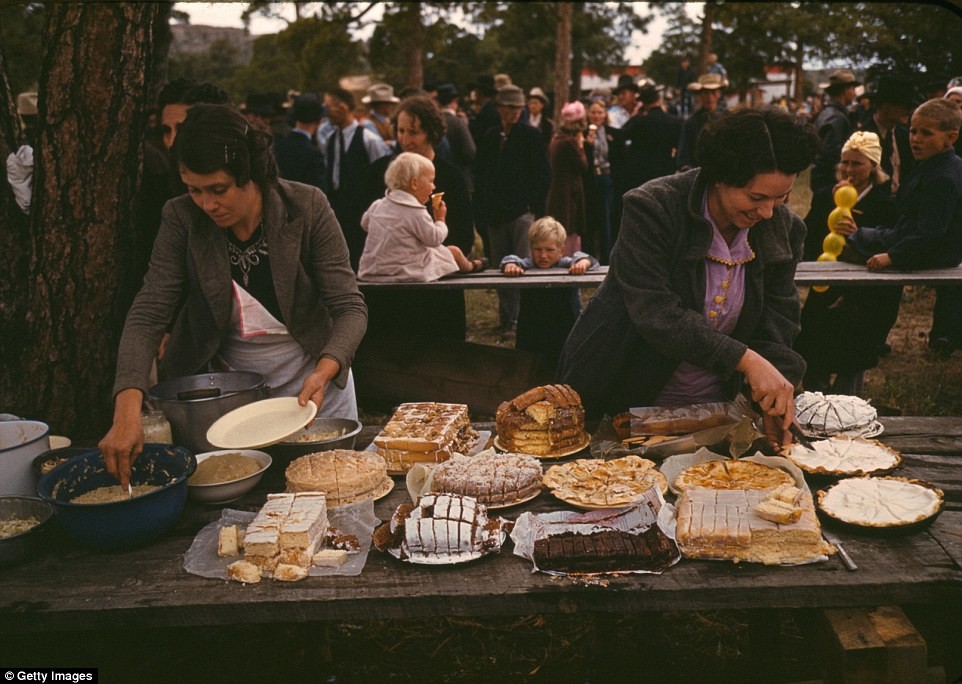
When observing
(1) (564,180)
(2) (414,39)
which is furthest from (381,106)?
(2) (414,39)

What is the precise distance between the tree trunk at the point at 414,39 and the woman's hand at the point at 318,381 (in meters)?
17.4

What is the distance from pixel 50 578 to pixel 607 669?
1.74 m

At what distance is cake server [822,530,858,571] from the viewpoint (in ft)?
6.18

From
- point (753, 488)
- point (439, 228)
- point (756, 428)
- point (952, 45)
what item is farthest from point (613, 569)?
point (952, 45)

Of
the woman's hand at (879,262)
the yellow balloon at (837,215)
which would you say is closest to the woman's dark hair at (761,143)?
the woman's hand at (879,262)

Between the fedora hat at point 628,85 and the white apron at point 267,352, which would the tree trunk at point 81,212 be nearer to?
the white apron at point 267,352

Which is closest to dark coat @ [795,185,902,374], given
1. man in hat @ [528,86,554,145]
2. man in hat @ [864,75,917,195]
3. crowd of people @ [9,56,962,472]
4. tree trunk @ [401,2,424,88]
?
crowd of people @ [9,56,962,472]

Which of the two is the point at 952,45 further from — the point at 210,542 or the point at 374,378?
the point at 210,542

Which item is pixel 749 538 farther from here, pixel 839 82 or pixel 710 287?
pixel 839 82

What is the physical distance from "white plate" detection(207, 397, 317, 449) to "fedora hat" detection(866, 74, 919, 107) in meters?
5.89

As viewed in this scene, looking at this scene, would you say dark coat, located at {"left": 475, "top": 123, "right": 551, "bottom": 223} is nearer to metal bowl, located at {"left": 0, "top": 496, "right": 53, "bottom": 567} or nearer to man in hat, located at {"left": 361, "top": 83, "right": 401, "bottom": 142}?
man in hat, located at {"left": 361, "top": 83, "right": 401, "bottom": 142}

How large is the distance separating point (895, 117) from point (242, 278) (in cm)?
582

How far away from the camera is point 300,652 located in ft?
10.1

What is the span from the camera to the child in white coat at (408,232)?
473 centimetres
